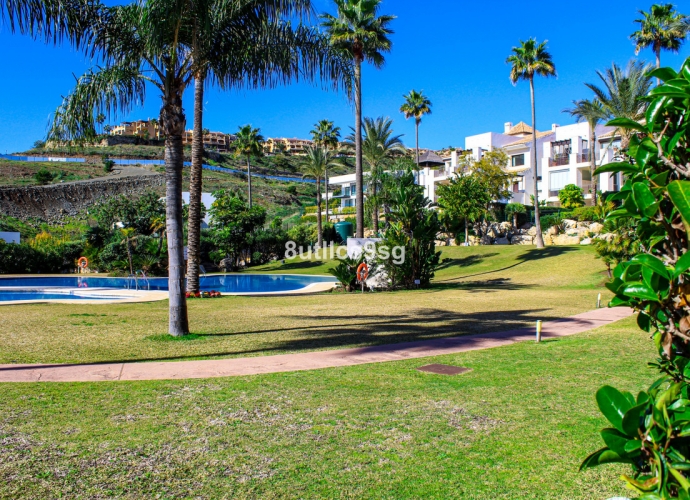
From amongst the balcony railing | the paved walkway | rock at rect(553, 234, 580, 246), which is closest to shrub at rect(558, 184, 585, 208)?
the balcony railing

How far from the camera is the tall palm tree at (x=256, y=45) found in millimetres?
12219

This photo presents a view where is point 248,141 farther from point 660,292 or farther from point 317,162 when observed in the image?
point 660,292

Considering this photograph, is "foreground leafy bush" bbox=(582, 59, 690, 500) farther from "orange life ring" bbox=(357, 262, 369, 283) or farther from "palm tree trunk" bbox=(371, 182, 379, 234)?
"palm tree trunk" bbox=(371, 182, 379, 234)

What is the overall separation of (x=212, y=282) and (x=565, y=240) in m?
25.8

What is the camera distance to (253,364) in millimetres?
9484

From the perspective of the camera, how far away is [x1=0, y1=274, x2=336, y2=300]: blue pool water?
31.3 metres

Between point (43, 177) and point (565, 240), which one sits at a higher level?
point (43, 177)

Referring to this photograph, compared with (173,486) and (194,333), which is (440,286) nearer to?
(194,333)

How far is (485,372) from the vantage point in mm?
8719

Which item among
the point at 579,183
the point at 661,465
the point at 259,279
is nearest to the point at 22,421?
the point at 661,465

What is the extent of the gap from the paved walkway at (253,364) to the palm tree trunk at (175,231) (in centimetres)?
280

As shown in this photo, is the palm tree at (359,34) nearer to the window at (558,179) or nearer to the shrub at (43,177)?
the window at (558,179)

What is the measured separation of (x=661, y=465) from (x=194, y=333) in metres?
11.8

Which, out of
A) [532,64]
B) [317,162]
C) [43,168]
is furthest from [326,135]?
[43,168]
